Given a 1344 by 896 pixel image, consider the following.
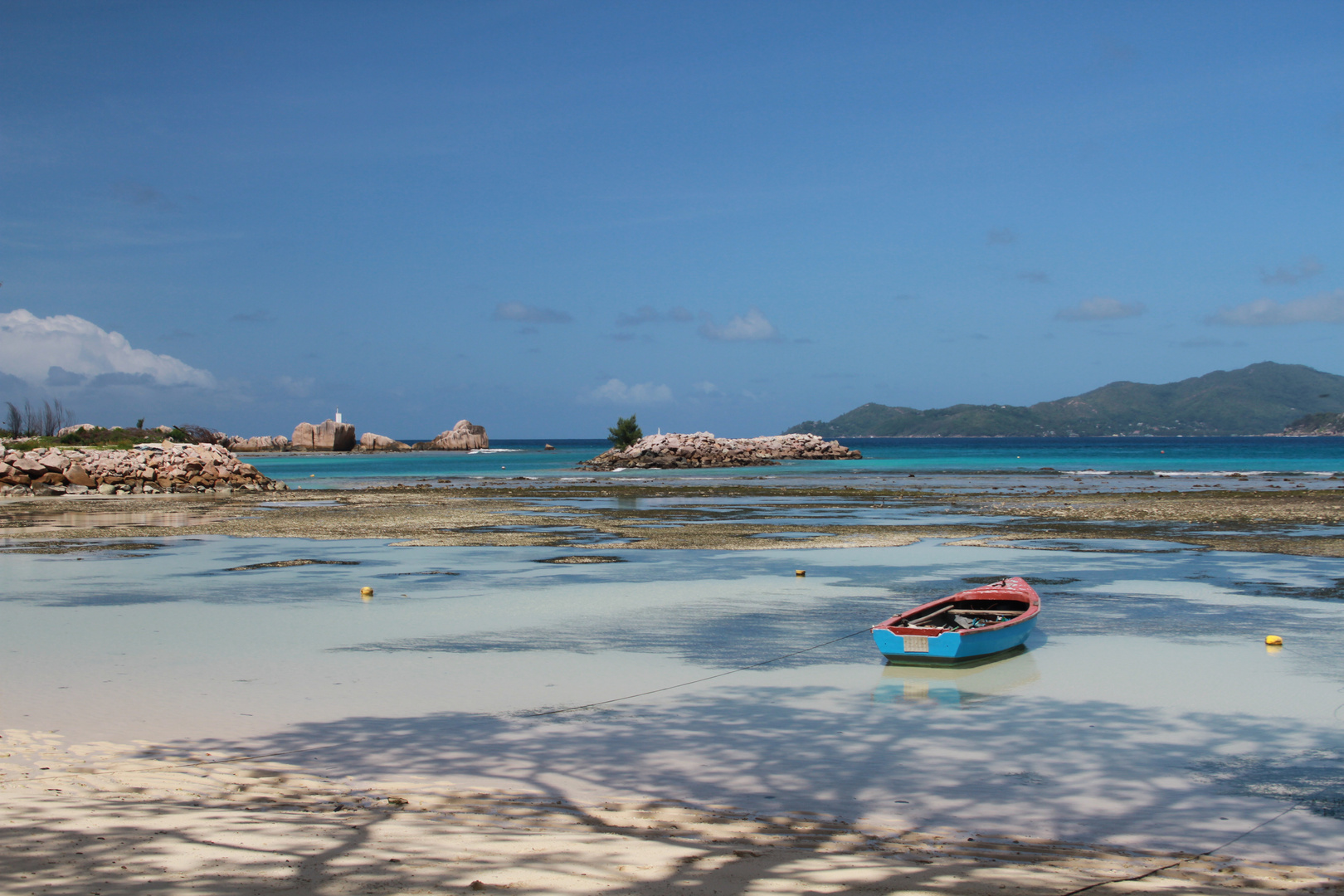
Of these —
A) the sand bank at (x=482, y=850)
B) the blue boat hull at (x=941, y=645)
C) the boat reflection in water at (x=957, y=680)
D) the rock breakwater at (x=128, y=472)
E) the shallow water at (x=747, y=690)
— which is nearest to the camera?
the sand bank at (x=482, y=850)

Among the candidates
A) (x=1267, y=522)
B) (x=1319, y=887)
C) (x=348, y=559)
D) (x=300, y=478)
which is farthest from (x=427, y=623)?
(x=300, y=478)

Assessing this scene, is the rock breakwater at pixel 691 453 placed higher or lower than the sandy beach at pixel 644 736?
higher

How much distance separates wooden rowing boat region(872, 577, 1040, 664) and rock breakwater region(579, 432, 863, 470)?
246 feet

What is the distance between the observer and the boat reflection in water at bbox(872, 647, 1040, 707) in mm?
11344

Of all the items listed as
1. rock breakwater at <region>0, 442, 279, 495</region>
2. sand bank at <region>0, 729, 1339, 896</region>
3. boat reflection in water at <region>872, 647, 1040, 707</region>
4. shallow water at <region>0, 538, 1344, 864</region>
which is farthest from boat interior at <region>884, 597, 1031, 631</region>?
rock breakwater at <region>0, 442, 279, 495</region>

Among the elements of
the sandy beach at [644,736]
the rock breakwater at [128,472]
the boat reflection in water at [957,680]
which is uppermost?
the rock breakwater at [128,472]

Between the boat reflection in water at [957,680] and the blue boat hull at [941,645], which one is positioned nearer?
the boat reflection in water at [957,680]

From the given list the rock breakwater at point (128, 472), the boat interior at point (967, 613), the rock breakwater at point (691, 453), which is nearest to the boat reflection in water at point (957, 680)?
the boat interior at point (967, 613)

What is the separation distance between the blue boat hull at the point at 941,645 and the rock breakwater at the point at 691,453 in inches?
3035

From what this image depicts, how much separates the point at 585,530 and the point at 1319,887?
88.6 feet

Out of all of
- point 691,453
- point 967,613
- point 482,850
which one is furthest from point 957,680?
point 691,453

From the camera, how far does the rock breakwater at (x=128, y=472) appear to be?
176 feet

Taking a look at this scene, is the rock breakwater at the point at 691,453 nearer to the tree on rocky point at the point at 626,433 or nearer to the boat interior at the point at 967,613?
the tree on rocky point at the point at 626,433

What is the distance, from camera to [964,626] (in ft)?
47.3
